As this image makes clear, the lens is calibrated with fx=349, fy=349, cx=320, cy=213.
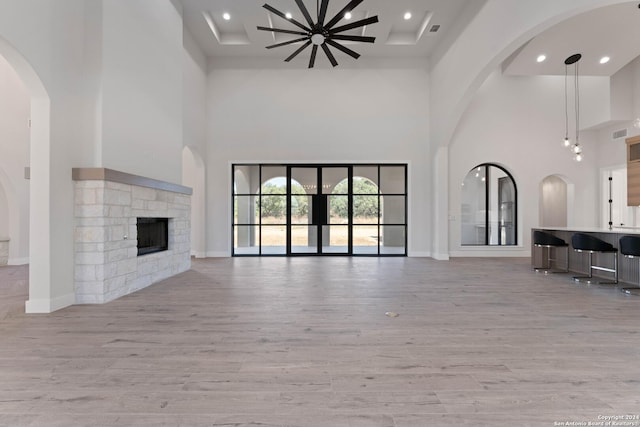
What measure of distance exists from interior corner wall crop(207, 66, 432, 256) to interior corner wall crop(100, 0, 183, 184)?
9.42ft

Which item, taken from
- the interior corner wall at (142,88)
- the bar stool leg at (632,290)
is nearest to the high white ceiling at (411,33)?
the interior corner wall at (142,88)

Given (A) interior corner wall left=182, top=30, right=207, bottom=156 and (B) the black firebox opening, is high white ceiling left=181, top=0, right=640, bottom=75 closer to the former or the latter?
(A) interior corner wall left=182, top=30, right=207, bottom=156

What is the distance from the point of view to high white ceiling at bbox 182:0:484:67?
773cm

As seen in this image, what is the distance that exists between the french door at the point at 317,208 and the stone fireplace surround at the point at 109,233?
4236 millimetres

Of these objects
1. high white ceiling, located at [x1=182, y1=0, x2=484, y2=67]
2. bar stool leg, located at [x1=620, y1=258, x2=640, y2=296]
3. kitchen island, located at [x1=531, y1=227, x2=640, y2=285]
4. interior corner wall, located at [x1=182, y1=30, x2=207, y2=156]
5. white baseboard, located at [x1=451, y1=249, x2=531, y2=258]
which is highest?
high white ceiling, located at [x1=182, y1=0, x2=484, y2=67]

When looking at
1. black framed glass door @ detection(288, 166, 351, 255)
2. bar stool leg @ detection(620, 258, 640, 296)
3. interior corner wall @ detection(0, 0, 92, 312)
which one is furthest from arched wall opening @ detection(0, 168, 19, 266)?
bar stool leg @ detection(620, 258, 640, 296)

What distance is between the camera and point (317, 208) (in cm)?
1030

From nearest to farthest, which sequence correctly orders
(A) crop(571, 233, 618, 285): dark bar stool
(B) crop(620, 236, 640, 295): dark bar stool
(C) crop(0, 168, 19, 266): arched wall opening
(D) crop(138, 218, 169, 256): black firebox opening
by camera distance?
(B) crop(620, 236, 640, 295): dark bar stool, (D) crop(138, 218, 169, 256): black firebox opening, (A) crop(571, 233, 618, 285): dark bar stool, (C) crop(0, 168, 19, 266): arched wall opening

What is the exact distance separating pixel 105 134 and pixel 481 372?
17.2 ft

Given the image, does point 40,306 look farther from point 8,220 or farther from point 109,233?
point 8,220

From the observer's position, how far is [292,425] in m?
1.96

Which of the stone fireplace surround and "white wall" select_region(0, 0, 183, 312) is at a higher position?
"white wall" select_region(0, 0, 183, 312)

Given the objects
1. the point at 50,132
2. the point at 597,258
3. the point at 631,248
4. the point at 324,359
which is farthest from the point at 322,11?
the point at 597,258

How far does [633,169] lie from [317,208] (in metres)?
8.12
